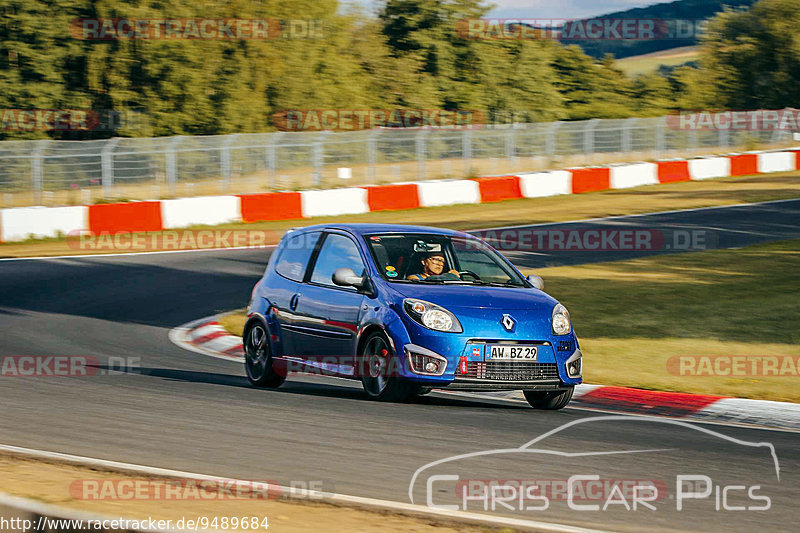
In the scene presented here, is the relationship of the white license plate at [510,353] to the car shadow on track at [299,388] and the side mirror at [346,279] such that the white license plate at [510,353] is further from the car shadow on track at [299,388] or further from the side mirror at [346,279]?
the side mirror at [346,279]

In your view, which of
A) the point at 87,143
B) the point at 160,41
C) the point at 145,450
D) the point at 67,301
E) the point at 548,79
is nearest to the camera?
the point at 145,450

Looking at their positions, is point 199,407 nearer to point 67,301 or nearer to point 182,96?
point 67,301

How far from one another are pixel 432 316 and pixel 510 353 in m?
0.67

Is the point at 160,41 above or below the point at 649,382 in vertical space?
above

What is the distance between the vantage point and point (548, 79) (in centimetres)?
6056

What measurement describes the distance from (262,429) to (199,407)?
3.74 ft

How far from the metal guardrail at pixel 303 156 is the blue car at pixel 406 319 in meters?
16.9

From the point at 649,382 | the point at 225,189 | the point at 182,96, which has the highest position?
the point at 182,96

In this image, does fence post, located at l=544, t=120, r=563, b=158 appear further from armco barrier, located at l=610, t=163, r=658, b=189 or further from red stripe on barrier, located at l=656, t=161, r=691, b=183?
red stripe on barrier, located at l=656, t=161, r=691, b=183

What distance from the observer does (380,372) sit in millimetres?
9258

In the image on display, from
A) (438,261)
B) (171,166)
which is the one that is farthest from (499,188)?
(438,261)

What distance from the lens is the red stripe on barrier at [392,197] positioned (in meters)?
29.0

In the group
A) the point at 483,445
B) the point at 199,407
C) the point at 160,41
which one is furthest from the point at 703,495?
the point at 160,41

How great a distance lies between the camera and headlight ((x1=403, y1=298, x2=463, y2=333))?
8844 millimetres
